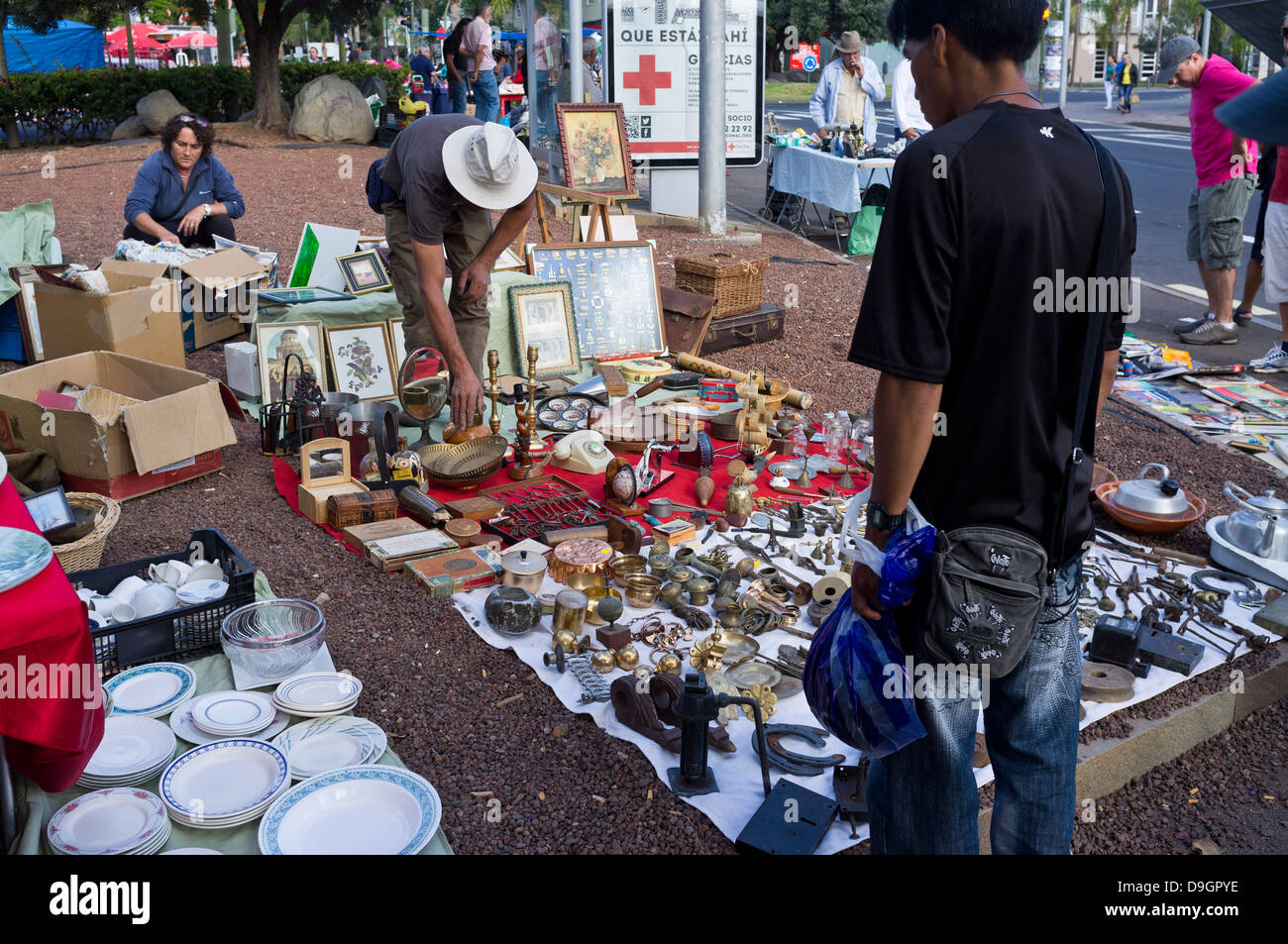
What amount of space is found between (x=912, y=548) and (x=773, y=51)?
1903 inches

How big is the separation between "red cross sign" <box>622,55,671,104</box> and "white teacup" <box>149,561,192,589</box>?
8.38 metres

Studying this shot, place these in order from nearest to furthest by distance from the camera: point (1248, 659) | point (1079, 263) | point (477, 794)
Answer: point (1079, 263) < point (477, 794) < point (1248, 659)

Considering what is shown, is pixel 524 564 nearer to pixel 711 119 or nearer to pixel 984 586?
pixel 984 586

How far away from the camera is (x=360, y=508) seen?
4.54m

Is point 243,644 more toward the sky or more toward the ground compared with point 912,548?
more toward the ground

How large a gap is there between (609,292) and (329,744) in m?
4.62

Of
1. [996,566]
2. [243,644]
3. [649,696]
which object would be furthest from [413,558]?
[996,566]

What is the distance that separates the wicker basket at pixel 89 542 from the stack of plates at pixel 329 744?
117 cm

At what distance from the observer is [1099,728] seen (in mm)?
3240

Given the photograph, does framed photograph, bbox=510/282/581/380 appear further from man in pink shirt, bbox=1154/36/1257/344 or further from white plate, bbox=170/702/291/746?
man in pink shirt, bbox=1154/36/1257/344

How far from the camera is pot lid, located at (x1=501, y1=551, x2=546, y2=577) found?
3.92 m

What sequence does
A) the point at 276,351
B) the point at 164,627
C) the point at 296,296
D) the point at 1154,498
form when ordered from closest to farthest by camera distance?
the point at 164,627 < the point at 1154,498 < the point at 276,351 < the point at 296,296

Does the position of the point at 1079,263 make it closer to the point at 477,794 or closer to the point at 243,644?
the point at 477,794

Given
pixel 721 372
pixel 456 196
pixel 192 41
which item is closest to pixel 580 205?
pixel 721 372
